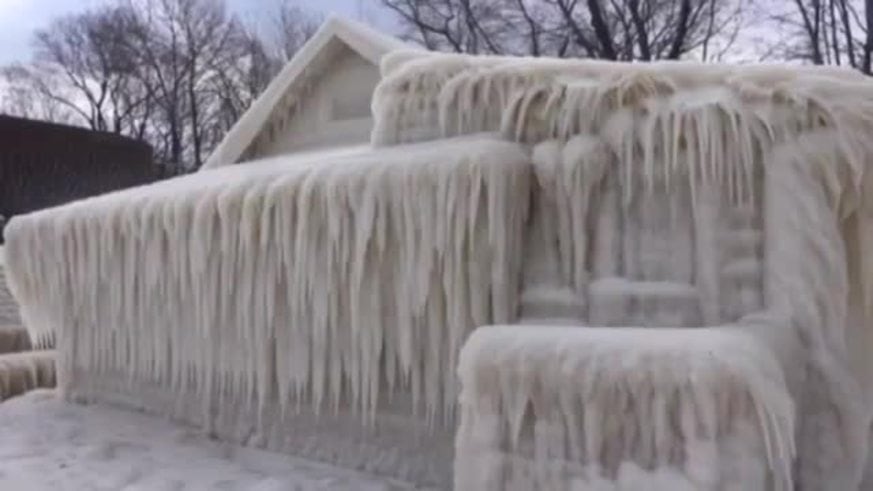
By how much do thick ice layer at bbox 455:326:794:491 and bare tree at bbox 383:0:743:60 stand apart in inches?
Answer: 780

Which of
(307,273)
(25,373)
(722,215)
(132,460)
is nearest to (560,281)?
(722,215)

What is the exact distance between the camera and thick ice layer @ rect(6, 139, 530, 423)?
15.5ft

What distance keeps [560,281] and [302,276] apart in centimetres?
152

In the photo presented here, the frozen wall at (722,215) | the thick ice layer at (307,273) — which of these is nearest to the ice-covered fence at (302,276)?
the thick ice layer at (307,273)

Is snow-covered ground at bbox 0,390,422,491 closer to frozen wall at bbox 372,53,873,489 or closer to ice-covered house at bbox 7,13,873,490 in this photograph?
ice-covered house at bbox 7,13,873,490

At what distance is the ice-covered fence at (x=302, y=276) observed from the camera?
15.5 feet

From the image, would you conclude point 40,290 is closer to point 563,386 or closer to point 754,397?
point 563,386

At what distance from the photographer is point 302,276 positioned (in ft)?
17.6

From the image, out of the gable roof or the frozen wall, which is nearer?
the frozen wall

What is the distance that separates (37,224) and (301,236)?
3.01 metres

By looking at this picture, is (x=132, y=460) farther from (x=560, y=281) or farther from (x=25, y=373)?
(x=25, y=373)

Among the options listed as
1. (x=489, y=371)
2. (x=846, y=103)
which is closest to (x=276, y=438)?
(x=489, y=371)

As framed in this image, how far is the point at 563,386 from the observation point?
3715mm

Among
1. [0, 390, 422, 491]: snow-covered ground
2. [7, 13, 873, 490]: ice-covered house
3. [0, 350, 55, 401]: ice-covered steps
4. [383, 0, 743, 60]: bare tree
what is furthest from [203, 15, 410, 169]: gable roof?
[383, 0, 743, 60]: bare tree
